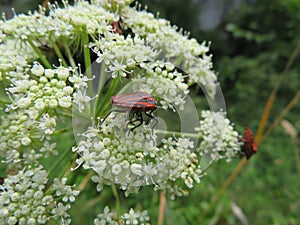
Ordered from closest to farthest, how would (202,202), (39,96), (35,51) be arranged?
(39,96), (35,51), (202,202)

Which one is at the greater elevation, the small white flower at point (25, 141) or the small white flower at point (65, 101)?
the small white flower at point (65, 101)

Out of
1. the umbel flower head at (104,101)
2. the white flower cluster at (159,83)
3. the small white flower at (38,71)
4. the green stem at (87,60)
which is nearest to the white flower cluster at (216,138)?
the umbel flower head at (104,101)

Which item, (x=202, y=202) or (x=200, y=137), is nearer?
(x=200, y=137)

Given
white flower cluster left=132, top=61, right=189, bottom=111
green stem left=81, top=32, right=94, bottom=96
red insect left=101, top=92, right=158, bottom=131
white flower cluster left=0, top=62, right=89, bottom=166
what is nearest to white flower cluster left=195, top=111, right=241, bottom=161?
white flower cluster left=132, top=61, right=189, bottom=111

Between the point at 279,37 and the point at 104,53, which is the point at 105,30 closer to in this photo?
the point at 104,53

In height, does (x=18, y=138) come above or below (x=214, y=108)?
below

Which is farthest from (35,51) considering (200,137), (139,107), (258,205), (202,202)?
(258,205)

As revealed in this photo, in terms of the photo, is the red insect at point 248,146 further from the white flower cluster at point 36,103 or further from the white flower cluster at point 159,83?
the white flower cluster at point 36,103

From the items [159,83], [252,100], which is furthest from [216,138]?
[252,100]
